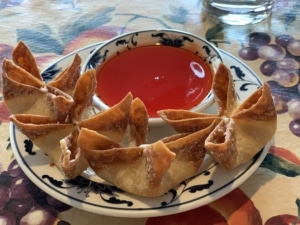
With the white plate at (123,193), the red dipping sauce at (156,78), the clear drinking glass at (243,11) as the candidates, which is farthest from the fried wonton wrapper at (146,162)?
the clear drinking glass at (243,11)

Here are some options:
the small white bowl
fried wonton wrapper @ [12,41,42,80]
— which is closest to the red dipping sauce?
the small white bowl

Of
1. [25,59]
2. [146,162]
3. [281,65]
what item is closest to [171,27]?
[281,65]

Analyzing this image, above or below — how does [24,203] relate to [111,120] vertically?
below

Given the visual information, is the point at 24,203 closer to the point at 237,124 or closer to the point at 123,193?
the point at 123,193

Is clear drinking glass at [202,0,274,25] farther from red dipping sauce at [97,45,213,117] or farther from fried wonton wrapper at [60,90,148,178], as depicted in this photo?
fried wonton wrapper at [60,90,148,178]

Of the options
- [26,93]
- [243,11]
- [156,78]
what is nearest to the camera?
[26,93]

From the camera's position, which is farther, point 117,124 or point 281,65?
point 281,65

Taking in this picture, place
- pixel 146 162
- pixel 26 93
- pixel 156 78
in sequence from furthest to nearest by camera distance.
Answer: pixel 156 78 → pixel 26 93 → pixel 146 162

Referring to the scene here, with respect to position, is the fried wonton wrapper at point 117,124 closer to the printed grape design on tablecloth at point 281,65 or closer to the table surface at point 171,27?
the table surface at point 171,27
